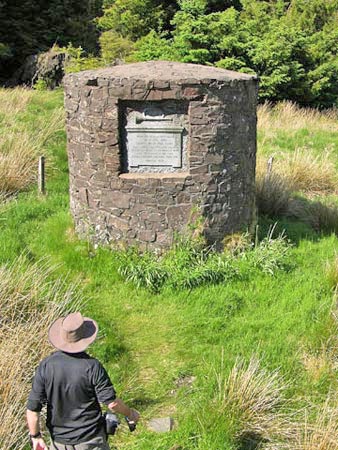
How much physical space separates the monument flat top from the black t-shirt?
3.76 meters

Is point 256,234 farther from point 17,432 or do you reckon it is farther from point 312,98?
point 312,98

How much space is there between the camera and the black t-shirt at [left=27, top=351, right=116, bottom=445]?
3.12m

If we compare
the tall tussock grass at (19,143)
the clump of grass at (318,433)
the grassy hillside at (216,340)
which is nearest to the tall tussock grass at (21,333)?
the grassy hillside at (216,340)

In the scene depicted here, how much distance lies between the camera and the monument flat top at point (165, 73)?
6.11 metres

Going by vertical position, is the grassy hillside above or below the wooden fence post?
below

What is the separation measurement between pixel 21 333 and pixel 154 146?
2.70 metres

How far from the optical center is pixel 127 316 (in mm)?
5723

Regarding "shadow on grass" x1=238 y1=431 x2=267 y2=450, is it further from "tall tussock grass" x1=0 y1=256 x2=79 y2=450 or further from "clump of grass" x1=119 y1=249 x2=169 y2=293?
"clump of grass" x1=119 y1=249 x2=169 y2=293

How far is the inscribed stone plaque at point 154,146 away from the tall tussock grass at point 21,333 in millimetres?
1688

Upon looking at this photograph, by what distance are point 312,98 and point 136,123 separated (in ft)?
43.1

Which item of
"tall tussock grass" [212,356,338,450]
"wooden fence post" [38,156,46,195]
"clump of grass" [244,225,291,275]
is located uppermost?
"wooden fence post" [38,156,46,195]

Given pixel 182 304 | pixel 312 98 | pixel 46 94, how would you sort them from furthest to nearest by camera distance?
1. pixel 312 98
2. pixel 46 94
3. pixel 182 304

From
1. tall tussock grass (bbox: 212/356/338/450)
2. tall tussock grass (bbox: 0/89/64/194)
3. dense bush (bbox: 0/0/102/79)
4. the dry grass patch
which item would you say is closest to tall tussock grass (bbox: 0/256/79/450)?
tall tussock grass (bbox: 212/356/338/450)

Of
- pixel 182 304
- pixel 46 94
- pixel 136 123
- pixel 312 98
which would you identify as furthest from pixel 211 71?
pixel 312 98
